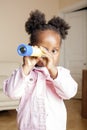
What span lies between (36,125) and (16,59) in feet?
12.6

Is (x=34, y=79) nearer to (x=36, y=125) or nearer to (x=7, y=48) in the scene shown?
(x=36, y=125)

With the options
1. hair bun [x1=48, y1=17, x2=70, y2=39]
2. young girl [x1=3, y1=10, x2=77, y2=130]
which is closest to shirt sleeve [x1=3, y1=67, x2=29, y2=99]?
young girl [x1=3, y1=10, x2=77, y2=130]

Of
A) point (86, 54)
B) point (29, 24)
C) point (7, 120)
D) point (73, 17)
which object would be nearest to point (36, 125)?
point (29, 24)

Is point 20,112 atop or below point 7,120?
atop

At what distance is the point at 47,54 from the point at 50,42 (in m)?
0.09

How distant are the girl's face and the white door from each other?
4080 mm

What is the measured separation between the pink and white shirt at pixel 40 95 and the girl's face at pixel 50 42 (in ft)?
0.21

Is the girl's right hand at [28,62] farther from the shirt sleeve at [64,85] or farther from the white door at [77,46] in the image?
the white door at [77,46]

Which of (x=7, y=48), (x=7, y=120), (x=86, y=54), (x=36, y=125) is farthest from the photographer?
(x=86, y=54)

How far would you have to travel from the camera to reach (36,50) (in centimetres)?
68

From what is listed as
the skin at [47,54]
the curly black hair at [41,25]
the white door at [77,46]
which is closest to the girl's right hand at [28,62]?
the skin at [47,54]

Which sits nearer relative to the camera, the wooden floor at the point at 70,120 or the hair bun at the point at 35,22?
the hair bun at the point at 35,22

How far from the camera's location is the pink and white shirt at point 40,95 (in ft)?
2.56

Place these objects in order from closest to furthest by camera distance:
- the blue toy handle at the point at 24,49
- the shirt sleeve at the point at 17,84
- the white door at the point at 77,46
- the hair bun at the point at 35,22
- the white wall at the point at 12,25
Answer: the blue toy handle at the point at 24,49 < the shirt sleeve at the point at 17,84 < the hair bun at the point at 35,22 < the white wall at the point at 12,25 < the white door at the point at 77,46
